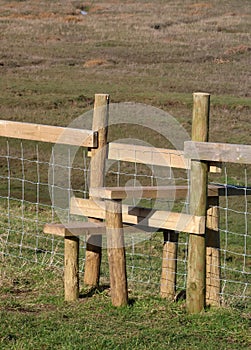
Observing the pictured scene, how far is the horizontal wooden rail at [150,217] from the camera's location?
5789mm

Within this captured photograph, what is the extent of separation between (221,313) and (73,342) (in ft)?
3.73

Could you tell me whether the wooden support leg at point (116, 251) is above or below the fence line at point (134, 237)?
above

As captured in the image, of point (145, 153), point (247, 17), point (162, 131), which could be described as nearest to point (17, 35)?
point (247, 17)

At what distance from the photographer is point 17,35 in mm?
37719

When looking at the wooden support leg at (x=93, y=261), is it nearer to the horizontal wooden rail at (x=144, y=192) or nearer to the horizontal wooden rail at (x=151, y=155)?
the horizontal wooden rail at (x=151, y=155)

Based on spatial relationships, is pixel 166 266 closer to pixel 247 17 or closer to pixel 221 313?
pixel 221 313

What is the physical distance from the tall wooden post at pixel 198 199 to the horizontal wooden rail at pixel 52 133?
0.96 metres

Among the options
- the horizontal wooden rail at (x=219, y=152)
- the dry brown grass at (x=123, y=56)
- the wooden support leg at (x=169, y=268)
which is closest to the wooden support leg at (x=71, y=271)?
the wooden support leg at (x=169, y=268)

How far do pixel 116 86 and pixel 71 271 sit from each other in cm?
1920

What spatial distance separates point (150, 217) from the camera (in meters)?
6.05

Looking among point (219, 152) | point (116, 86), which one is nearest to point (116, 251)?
point (219, 152)

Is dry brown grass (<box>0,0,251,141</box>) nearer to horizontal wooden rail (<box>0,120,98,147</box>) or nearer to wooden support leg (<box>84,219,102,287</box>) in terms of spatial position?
horizontal wooden rail (<box>0,120,98,147</box>)

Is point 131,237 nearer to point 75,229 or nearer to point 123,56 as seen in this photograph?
point 75,229

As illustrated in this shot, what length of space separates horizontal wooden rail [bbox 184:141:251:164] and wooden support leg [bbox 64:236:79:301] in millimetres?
1134
